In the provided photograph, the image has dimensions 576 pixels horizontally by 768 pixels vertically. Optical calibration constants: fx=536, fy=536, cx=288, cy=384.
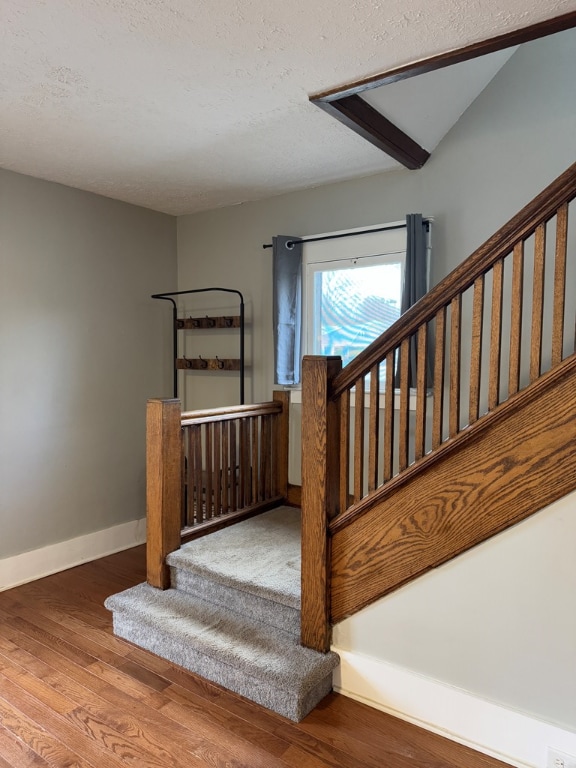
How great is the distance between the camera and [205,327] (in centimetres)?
402

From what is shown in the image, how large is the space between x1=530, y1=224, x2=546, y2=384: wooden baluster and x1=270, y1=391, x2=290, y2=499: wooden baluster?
2057 millimetres

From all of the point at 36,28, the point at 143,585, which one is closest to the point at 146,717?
the point at 143,585

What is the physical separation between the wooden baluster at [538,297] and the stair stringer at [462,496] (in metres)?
0.07

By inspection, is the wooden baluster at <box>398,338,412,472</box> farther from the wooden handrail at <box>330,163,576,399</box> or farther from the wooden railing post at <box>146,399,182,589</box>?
the wooden railing post at <box>146,399,182,589</box>

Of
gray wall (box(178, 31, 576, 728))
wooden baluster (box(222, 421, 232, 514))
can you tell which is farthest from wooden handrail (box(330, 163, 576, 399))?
wooden baluster (box(222, 421, 232, 514))

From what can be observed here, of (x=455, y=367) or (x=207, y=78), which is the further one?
(x=207, y=78)

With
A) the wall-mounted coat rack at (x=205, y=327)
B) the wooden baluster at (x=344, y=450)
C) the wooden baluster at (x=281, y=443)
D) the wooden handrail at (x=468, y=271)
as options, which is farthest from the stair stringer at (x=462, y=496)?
the wall-mounted coat rack at (x=205, y=327)

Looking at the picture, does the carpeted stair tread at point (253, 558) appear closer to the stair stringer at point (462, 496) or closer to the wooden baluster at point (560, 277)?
the stair stringer at point (462, 496)

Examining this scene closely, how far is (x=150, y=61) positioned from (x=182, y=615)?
7.88 feet

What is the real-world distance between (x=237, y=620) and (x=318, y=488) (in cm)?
84

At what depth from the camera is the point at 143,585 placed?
2912 millimetres

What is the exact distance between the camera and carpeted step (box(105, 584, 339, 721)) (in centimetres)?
213

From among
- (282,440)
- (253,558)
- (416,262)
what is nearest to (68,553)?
(253,558)

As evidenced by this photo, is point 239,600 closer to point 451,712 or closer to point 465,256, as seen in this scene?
point 451,712
